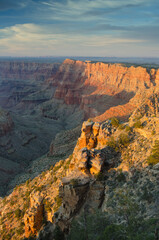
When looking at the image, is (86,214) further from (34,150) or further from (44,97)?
(44,97)

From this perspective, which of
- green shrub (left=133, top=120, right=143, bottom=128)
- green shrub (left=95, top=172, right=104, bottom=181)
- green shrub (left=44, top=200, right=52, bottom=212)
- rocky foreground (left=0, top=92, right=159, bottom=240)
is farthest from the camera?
green shrub (left=133, top=120, right=143, bottom=128)

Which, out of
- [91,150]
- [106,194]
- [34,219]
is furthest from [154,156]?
[34,219]

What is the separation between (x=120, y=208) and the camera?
582 inches

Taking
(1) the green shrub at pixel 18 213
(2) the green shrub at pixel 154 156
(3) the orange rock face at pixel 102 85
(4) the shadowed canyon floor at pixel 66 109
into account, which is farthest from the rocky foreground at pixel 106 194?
(3) the orange rock face at pixel 102 85

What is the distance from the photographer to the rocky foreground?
13.7m

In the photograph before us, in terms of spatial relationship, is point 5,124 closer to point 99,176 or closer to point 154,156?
point 99,176

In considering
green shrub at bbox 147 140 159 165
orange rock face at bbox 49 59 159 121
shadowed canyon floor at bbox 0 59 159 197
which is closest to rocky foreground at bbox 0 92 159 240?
green shrub at bbox 147 140 159 165

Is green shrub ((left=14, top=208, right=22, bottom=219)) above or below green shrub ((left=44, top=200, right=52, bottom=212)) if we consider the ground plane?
below

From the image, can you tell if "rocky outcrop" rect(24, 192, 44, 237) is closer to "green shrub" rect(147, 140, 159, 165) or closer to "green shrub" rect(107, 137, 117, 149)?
"green shrub" rect(107, 137, 117, 149)

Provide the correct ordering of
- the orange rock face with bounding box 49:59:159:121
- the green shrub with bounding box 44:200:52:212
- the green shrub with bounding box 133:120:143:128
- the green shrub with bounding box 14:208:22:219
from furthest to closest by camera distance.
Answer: the orange rock face with bounding box 49:59:159:121, the green shrub with bounding box 14:208:22:219, the green shrub with bounding box 133:120:143:128, the green shrub with bounding box 44:200:52:212

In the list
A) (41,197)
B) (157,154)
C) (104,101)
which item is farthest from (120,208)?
(104,101)

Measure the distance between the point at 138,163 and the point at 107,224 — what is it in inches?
233

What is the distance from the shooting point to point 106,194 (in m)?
16.5

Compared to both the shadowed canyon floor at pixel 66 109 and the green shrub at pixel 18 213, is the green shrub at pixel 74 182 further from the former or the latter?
the shadowed canyon floor at pixel 66 109
